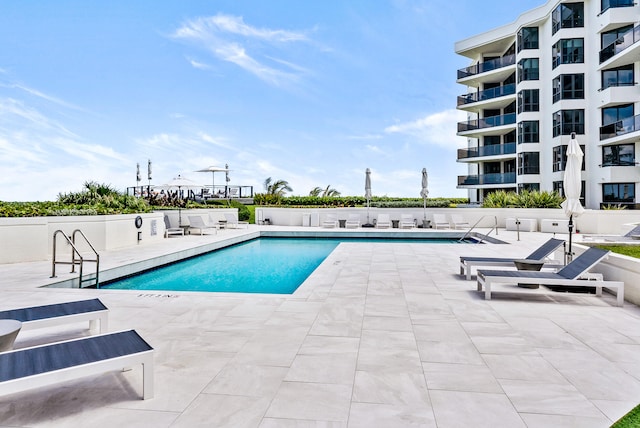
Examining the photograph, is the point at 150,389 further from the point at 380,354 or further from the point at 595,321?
the point at 595,321

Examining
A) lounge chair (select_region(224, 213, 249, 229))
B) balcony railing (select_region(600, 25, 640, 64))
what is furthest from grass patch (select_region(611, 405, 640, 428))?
balcony railing (select_region(600, 25, 640, 64))

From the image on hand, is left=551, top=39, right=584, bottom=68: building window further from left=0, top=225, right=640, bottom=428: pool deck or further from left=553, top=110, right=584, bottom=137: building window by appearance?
left=0, top=225, right=640, bottom=428: pool deck

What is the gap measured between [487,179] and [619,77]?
10695 millimetres

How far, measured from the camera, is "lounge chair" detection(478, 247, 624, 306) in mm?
5941

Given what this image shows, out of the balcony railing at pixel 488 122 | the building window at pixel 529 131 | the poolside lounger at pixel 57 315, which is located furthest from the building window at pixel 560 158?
the poolside lounger at pixel 57 315

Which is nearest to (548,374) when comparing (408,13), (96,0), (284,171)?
(96,0)

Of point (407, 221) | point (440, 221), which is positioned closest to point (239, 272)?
point (407, 221)

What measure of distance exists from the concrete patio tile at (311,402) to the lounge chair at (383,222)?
17.1m

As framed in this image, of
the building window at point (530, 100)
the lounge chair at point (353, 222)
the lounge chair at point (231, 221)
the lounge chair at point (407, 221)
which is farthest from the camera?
the building window at point (530, 100)

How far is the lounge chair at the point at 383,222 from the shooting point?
65.7 ft

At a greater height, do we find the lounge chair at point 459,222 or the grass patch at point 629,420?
the lounge chair at point 459,222

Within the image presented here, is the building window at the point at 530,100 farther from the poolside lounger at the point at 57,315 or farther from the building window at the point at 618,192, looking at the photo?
the poolside lounger at the point at 57,315

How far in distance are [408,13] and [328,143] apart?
16.5 m

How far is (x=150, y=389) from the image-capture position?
3020 mm
